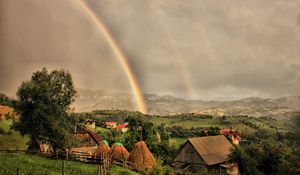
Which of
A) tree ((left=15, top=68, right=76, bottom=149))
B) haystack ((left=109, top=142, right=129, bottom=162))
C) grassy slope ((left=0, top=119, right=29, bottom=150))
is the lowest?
haystack ((left=109, top=142, right=129, bottom=162))

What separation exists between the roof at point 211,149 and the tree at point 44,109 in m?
26.7

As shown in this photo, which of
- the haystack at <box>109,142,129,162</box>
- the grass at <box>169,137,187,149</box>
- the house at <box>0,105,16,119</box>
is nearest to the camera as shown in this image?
the haystack at <box>109,142,129,162</box>

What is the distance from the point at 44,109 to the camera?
39.2 metres

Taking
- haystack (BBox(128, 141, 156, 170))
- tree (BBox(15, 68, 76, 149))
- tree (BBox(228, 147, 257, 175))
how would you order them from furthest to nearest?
haystack (BBox(128, 141, 156, 170)) < tree (BBox(228, 147, 257, 175)) < tree (BBox(15, 68, 76, 149))

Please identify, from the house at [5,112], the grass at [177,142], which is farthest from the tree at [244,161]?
the house at [5,112]

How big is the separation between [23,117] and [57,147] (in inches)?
267

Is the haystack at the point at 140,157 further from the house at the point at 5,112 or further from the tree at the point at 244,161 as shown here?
the house at the point at 5,112

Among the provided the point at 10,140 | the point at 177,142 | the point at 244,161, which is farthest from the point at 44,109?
the point at 177,142

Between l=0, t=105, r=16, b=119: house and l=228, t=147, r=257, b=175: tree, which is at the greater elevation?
l=0, t=105, r=16, b=119: house

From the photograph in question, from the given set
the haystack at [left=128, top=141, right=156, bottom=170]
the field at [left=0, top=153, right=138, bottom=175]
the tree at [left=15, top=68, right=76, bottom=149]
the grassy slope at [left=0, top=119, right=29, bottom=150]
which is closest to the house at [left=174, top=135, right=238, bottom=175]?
the haystack at [left=128, top=141, right=156, bottom=170]

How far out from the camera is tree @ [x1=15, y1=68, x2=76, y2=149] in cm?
3953

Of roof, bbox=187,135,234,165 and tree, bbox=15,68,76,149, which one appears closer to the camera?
tree, bbox=15,68,76,149

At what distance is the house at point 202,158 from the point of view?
54.7 meters

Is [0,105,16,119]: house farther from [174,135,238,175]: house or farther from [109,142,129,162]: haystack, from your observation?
[174,135,238,175]: house
